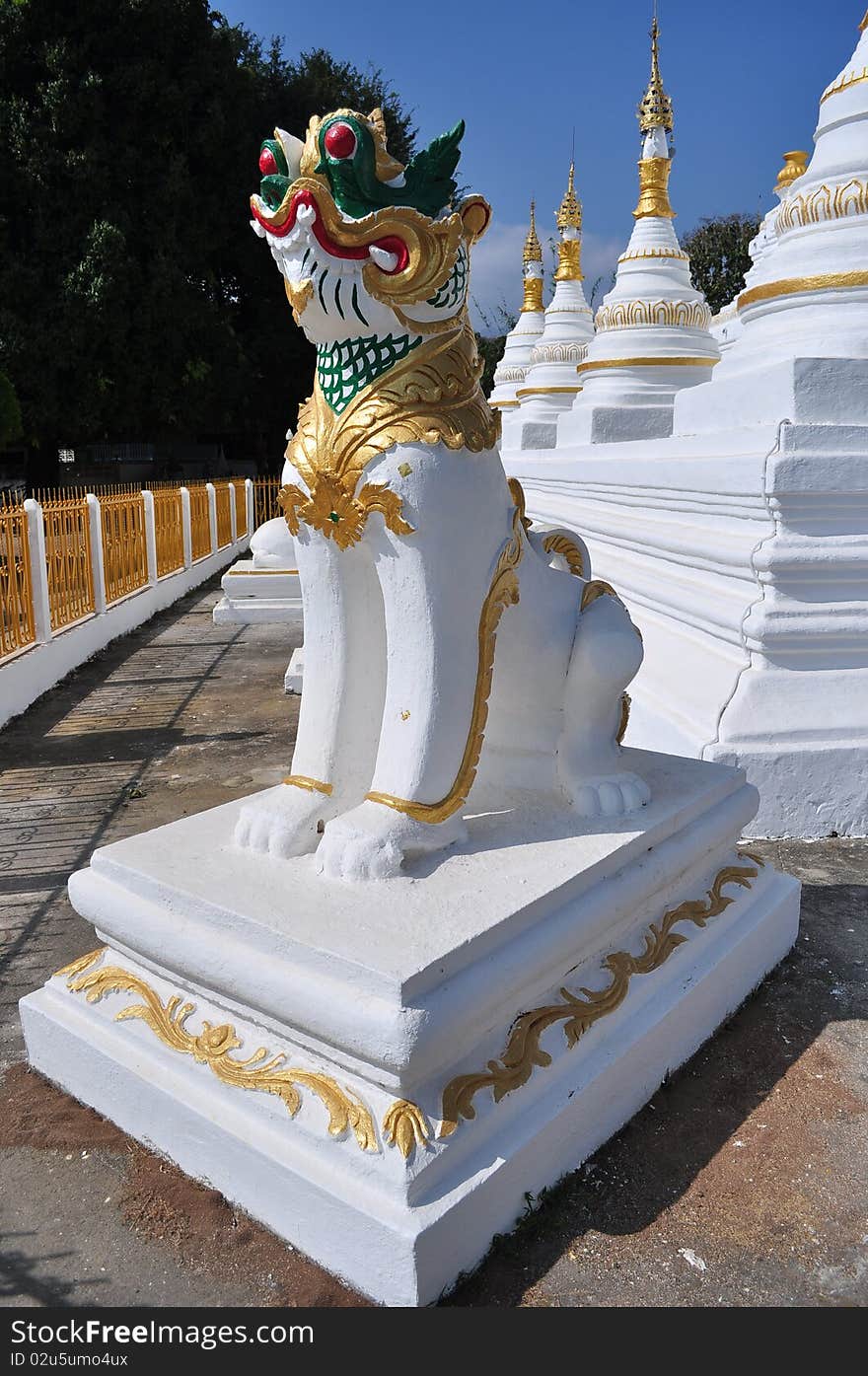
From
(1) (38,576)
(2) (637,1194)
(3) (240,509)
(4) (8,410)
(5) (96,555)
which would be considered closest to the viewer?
(2) (637,1194)

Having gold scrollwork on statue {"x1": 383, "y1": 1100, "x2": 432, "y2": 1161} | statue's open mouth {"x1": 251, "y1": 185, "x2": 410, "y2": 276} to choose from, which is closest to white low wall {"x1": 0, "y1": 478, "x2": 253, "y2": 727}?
statue's open mouth {"x1": 251, "y1": 185, "x2": 410, "y2": 276}

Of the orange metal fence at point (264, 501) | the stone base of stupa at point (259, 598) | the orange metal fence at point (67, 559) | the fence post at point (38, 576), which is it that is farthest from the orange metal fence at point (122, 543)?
the orange metal fence at point (264, 501)

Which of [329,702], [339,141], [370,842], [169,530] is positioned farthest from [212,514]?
[370,842]

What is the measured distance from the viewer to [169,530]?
1166cm

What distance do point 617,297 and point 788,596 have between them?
202 inches

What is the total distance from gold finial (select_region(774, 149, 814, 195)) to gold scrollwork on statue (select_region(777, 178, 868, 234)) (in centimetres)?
573

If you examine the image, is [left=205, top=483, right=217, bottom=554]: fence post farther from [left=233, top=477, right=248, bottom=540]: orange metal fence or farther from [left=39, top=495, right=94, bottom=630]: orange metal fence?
[left=39, top=495, right=94, bottom=630]: orange metal fence

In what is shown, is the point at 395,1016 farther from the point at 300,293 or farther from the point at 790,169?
the point at 790,169

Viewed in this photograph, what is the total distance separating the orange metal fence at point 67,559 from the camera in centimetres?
755

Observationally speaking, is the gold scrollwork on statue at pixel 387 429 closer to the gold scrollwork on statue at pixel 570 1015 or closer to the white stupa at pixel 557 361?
the gold scrollwork on statue at pixel 570 1015

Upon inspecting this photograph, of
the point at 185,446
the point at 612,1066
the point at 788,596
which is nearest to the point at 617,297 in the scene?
the point at 788,596

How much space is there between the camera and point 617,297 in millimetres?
8156

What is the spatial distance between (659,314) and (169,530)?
6.26m
